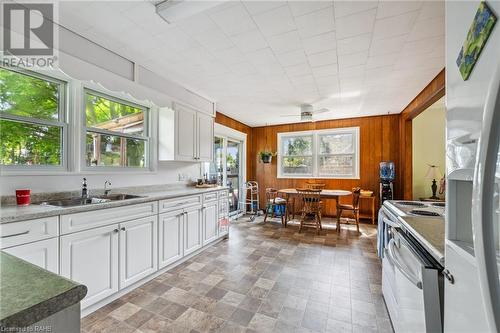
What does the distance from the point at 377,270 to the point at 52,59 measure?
13.3 feet

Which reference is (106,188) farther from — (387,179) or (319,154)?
(387,179)

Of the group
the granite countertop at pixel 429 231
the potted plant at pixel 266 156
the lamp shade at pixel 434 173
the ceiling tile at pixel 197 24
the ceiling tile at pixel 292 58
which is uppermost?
the ceiling tile at pixel 197 24

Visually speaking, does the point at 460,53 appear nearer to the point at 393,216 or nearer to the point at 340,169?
the point at 393,216

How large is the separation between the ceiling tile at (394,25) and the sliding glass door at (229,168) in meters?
3.32

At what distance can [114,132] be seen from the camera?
271cm

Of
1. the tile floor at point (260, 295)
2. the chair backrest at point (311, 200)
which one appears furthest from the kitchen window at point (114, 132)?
the chair backrest at point (311, 200)

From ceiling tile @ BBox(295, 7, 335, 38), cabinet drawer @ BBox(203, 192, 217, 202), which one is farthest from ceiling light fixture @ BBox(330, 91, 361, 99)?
cabinet drawer @ BBox(203, 192, 217, 202)

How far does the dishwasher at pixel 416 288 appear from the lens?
3.29ft

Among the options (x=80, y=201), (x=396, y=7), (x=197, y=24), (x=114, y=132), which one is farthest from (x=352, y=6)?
(x=80, y=201)

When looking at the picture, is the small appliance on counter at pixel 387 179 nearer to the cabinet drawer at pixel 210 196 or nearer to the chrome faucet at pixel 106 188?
the cabinet drawer at pixel 210 196

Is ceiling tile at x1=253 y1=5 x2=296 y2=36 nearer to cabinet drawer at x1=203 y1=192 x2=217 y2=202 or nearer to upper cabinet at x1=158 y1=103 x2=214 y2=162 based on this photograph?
upper cabinet at x1=158 y1=103 x2=214 y2=162

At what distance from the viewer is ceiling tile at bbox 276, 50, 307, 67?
246 centimetres

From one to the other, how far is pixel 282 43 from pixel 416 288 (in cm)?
226

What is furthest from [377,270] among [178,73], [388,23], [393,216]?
[178,73]
